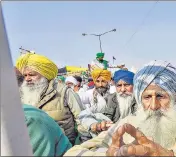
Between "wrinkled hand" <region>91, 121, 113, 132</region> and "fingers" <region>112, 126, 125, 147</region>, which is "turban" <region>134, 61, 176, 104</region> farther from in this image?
"fingers" <region>112, 126, 125, 147</region>

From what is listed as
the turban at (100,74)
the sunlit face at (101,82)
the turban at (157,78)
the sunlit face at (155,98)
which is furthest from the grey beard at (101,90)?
the sunlit face at (155,98)

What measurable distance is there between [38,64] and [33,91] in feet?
1.22

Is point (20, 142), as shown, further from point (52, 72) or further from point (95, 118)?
point (52, 72)

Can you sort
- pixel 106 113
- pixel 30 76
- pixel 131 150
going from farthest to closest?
pixel 106 113, pixel 30 76, pixel 131 150

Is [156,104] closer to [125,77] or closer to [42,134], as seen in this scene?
[42,134]

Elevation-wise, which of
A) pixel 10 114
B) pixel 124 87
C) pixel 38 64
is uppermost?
pixel 10 114

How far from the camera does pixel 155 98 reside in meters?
3.07

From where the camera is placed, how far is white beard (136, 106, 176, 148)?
9.11 feet

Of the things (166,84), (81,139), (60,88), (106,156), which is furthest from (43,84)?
(106,156)

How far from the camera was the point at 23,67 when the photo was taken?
4809 mm

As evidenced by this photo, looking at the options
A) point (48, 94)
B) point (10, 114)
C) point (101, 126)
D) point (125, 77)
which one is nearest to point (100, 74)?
point (125, 77)

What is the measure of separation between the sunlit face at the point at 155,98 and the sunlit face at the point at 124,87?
2350mm

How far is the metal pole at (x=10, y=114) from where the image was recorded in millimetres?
1356

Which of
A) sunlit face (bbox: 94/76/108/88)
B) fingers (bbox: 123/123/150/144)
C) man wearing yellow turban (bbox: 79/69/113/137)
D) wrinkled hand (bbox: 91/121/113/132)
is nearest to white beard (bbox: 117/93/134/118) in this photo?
man wearing yellow turban (bbox: 79/69/113/137)
